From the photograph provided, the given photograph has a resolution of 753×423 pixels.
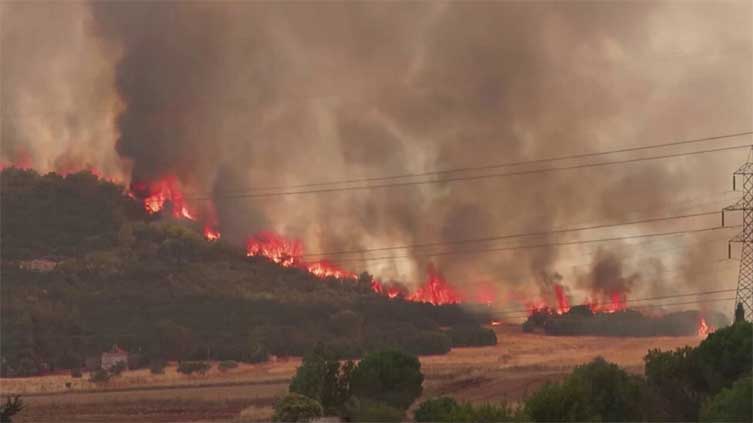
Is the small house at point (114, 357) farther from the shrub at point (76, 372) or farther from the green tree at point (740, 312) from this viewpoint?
the green tree at point (740, 312)

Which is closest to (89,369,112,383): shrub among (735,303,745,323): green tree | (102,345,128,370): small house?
(102,345,128,370): small house

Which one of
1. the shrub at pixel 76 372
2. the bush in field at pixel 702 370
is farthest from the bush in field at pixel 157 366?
the bush in field at pixel 702 370

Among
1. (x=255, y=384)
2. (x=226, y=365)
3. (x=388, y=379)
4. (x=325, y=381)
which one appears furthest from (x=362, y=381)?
(x=226, y=365)

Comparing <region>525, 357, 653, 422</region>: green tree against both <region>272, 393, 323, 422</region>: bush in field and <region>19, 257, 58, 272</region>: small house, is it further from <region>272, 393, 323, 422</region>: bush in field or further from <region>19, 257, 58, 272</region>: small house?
<region>19, 257, 58, 272</region>: small house

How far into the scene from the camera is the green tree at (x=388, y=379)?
2926 inches

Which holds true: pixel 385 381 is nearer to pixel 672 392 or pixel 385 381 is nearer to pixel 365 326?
pixel 672 392

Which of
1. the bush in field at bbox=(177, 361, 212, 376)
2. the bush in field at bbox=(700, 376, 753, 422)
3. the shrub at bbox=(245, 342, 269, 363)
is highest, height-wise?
the shrub at bbox=(245, 342, 269, 363)

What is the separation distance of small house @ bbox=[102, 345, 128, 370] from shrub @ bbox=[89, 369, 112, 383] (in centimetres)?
780

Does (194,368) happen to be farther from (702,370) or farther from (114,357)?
(702,370)

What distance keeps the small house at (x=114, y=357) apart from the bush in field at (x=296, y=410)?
81.0m

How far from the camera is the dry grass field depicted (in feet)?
284

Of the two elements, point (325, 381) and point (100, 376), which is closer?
point (325, 381)

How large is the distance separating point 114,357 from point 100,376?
62.0 ft

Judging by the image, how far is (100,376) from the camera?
12344cm
